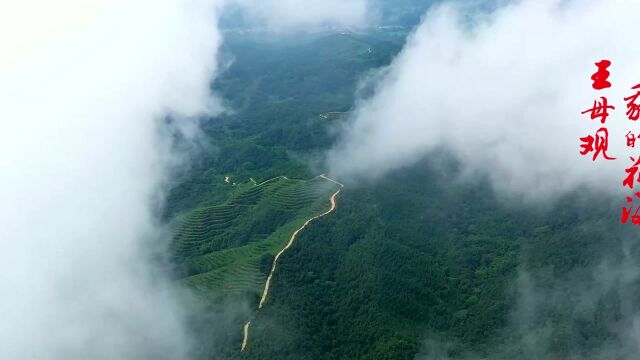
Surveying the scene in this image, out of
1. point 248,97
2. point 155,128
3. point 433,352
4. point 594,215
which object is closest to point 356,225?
point 433,352

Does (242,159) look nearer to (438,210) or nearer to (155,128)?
(155,128)

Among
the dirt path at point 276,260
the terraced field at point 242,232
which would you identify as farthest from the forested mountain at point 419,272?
the dirt path at point 276,260

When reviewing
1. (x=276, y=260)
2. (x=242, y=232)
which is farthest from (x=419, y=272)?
(x=242, y=232)

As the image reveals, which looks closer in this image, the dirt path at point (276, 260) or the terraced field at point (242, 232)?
the dirt path at point (276, 260)

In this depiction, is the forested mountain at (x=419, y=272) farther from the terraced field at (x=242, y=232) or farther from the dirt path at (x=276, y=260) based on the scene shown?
the dirt path at (x=276, y=260)

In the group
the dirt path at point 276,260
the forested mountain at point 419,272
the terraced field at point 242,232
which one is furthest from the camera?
the terraced field at point 242,232

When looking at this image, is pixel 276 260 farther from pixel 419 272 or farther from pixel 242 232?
pixel 419 272

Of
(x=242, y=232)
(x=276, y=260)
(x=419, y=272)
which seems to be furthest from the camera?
(x=242, y=232)
